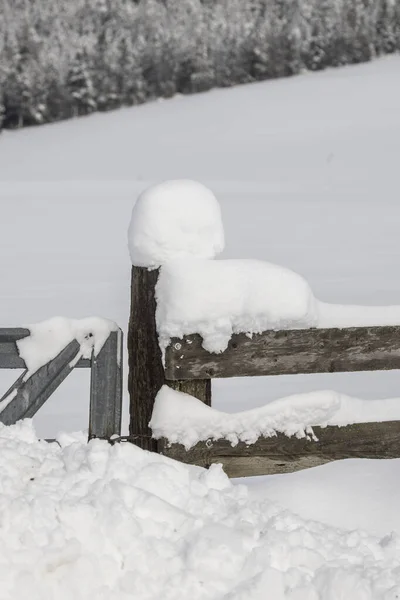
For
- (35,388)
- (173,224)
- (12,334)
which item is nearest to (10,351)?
(12,334)

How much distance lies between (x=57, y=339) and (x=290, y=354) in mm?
963

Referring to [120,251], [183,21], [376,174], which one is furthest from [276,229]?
[183,21]

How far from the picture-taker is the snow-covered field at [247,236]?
111 inches

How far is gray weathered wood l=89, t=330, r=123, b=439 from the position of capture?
3.67m

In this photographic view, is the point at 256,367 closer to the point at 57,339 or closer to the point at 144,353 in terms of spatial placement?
the point at 144,353

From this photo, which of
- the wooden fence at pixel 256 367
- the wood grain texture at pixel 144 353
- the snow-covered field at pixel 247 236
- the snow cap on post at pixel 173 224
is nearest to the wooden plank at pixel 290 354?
the wooden fence at pixel 256 367

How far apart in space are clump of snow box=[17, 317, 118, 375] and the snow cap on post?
Answer: 328 mm

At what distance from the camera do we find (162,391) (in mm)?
3658

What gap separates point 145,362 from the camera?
372cm

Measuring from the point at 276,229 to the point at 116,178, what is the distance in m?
11.7

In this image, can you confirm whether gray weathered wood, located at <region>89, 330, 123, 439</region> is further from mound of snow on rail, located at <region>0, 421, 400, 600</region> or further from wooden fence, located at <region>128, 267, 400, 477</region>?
mound of snow on rail, located at <region>0, 421, 400, 600</region>

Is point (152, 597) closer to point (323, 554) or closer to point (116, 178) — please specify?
point (323, 554)

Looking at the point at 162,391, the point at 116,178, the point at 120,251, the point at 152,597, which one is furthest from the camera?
the point at 116,178

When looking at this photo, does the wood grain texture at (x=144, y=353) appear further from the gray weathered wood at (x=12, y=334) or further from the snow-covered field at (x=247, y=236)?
the snow-covered field at (x=247, y=236)
